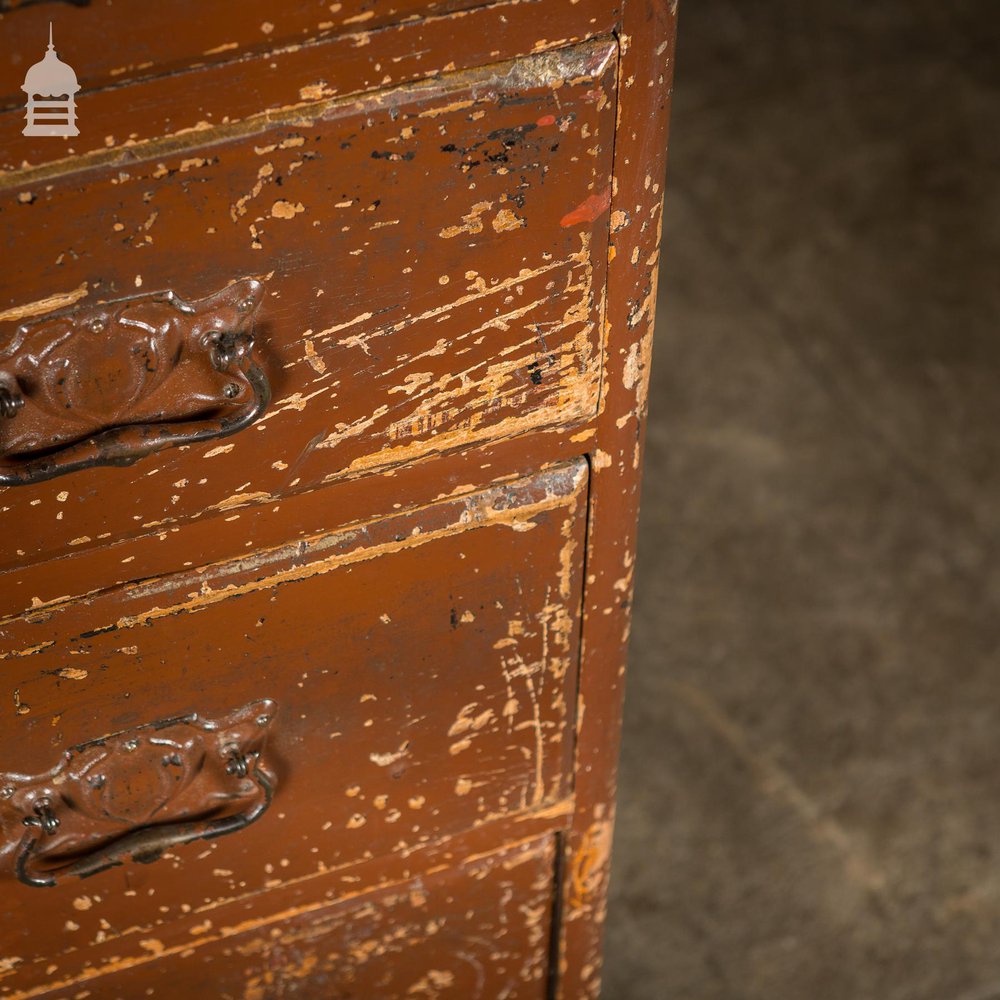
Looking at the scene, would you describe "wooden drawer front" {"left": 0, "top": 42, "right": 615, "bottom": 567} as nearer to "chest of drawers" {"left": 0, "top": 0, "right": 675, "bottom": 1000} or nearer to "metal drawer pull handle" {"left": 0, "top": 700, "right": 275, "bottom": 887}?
"chest of drawers" {"left": 0, "top": 0, "right": 675, "bottom": 1000}

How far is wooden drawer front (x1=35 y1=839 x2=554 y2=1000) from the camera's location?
1011mm

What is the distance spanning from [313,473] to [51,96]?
0.24m

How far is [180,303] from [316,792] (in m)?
0.37

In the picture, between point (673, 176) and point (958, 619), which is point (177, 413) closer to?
point (958, 619)

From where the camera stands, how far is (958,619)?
188 cm

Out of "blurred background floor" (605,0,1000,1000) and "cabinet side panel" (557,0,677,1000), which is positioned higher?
"cabinet side panel" (557,0,677,1000)

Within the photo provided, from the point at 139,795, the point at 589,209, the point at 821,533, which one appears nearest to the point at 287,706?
the point at 139,795

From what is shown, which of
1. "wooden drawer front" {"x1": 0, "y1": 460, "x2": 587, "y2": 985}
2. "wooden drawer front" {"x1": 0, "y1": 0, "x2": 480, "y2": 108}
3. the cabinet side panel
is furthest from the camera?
"wooden drawer front" {"x1": 0, "y1": 460, "x2": 587, "y2": 985}

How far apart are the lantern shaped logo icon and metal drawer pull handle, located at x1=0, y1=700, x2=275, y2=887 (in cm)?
36

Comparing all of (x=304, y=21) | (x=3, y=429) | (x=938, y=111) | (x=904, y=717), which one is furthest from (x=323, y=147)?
(x=938, y=111)

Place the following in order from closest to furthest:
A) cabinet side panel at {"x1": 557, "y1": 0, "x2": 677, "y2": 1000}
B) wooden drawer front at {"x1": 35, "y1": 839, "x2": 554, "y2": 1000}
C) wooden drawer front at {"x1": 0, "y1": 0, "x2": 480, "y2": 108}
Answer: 1. wooden drawer front at {"x1": 0, "y1": 0, "x2": 480, "y2": 108}
2. cabinet side panel at {"x1": 557, "y1": 0, "x2": 677, "y2": 1000}
3. wooden drawer front at {"x1": 35, "y1": 839, "x2": 554, "y2": 1000}

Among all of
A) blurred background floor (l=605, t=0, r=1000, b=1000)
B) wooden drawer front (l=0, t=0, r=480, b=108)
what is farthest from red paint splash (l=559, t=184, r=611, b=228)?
blurred background floor (l=605, t=0, r=1000, b=1000)

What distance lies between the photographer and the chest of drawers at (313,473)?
2.12 ft

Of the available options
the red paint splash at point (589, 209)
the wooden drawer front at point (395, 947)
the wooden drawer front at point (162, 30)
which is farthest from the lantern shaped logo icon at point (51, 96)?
the wooden drawer front at point (395, 947)
